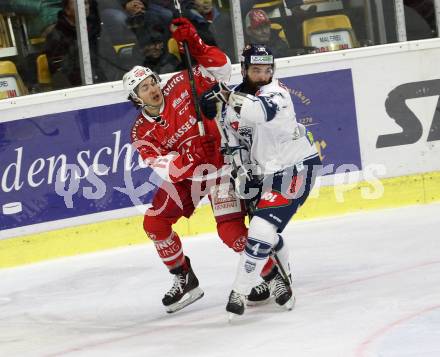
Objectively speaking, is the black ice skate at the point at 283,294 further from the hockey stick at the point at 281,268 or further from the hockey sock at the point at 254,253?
the hockey sock at the point at 254,253

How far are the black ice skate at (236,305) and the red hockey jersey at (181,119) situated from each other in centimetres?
74

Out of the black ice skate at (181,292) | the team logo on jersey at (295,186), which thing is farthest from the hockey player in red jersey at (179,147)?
the team logo on jersey at (295,186)

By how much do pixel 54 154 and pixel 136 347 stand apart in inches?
98.2

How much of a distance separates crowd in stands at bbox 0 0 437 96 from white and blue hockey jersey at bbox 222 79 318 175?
2175 millimetres

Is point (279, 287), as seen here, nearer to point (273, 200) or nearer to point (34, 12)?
point (273, 200)

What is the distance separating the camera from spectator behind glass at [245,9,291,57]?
7.05 m

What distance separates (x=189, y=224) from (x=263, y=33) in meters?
1.38

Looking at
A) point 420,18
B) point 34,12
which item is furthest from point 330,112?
point 34,12

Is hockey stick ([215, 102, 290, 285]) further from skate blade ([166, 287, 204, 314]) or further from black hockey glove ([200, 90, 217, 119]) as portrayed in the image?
skate blade ([166, 287, 204, 314])

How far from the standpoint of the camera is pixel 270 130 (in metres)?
4.65

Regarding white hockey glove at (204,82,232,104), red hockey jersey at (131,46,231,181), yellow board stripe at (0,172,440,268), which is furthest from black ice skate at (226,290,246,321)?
yellow board stripe at (0,172,440,268)

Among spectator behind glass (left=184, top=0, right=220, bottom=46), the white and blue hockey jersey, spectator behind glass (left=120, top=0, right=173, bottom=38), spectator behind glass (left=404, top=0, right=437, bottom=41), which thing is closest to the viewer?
the white and blue hockey jersey

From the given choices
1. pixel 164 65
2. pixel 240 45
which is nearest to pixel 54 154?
pixel 164 65

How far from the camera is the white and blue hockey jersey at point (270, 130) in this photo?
4.45 meters
